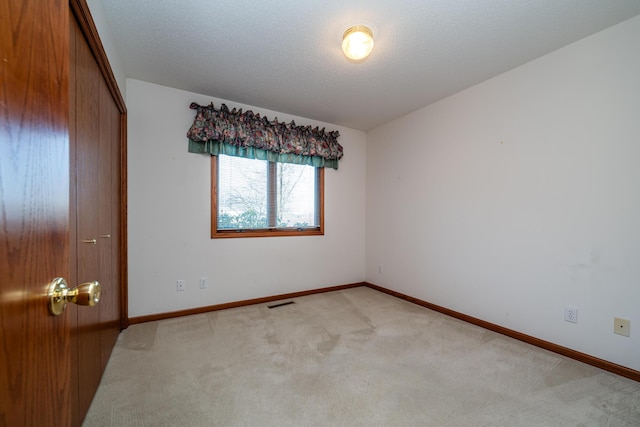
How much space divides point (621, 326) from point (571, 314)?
258mm

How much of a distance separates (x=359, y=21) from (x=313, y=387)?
246 cm

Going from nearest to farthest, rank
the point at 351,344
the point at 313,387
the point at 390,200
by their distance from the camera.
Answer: the point at 313,387 → the point at 351,344 → the point at 390,200

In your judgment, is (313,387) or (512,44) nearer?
(313,387)

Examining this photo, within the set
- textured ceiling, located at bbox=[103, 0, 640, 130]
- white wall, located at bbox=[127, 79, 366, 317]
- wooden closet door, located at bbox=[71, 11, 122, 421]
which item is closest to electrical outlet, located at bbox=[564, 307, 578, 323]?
textured ceiling, located at bbox=[103, 0, 640, 130]

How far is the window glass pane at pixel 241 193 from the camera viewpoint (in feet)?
10.1

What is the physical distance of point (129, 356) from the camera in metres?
2.01

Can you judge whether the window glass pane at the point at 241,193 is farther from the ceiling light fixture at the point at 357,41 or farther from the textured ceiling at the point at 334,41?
the ceiling light fixture at the point at 357,41

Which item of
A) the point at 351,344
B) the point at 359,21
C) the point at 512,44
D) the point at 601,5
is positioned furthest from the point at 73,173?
the point at 601,5

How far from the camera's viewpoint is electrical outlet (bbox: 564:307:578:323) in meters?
2.03

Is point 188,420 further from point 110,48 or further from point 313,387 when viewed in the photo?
point 110,48

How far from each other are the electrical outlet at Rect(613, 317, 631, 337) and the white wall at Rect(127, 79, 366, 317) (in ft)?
9.42

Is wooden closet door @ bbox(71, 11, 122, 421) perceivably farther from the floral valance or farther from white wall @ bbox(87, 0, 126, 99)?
the floral valance

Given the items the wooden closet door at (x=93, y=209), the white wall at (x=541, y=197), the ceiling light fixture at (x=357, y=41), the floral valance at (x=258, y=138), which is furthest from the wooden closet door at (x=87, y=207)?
the white wall at (x=541, y=197)

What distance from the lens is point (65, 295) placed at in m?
0.56
